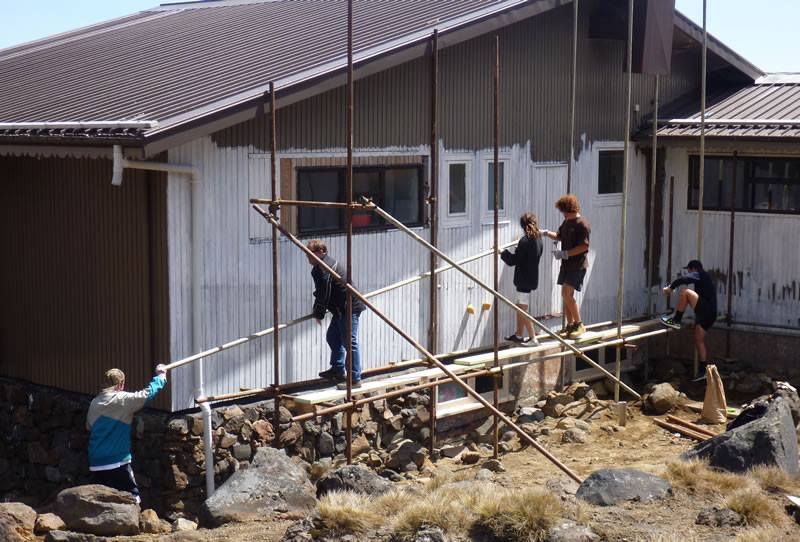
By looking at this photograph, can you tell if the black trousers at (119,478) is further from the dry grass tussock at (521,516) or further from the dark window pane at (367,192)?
the dark window pane at (367,192)

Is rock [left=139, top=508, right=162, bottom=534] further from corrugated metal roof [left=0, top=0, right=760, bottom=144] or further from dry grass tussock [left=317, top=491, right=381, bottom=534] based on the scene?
corrugated metal roof [left=0, top=0, right=760, bottom=144]

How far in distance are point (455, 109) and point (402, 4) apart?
246 centimetres

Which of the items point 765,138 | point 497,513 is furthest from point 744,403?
point 497,513

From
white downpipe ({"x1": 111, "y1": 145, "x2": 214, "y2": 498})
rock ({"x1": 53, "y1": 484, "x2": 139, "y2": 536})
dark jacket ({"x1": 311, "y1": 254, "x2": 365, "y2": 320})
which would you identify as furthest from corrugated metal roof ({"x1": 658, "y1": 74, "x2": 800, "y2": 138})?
rock ({"x1": 53, "y1": 484, "x2": 139, "y2": 536})

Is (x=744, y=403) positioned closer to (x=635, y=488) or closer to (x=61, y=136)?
(x=635, y=488)

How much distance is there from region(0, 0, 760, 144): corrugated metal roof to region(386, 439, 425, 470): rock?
167 inches

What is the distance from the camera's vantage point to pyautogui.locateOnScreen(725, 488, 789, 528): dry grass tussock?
9461 millimetres

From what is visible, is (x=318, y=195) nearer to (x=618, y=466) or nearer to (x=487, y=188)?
(x=487, y=188)

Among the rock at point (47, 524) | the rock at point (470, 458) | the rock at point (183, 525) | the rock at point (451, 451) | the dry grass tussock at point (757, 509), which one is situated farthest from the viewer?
the rock at point (451, 451)

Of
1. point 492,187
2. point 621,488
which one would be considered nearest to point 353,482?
point 621,488

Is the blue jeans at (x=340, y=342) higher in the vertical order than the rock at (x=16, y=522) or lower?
higher

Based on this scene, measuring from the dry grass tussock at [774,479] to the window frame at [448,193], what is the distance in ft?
16.7

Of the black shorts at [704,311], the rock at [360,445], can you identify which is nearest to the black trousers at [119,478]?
the rock at [360,445]

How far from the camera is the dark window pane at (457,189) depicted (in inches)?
567
